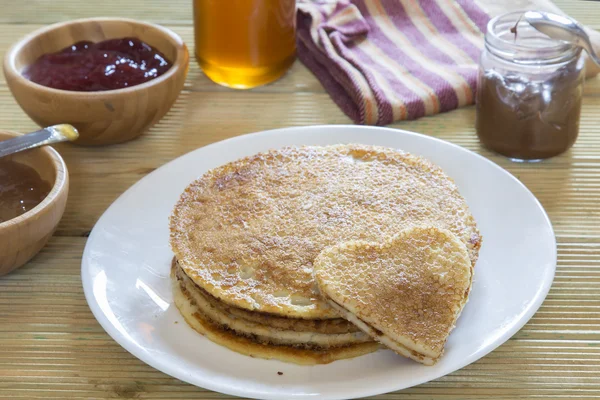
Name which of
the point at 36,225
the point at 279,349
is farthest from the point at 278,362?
the point at 36,225

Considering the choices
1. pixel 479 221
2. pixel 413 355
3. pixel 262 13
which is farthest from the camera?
pixel 262 13

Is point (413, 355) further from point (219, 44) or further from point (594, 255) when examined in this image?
point (219, 44)

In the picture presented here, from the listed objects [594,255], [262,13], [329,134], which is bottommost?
[594,255]

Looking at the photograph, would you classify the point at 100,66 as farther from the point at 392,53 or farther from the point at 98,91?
the point at 392,53

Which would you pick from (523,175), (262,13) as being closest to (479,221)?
(523,175)

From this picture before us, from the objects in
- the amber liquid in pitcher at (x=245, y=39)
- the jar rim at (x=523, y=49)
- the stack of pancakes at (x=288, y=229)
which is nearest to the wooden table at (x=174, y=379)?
the amber liquid in pitcher at (x=245, y=39)

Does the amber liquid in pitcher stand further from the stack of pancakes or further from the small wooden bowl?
the small wooden bowl
